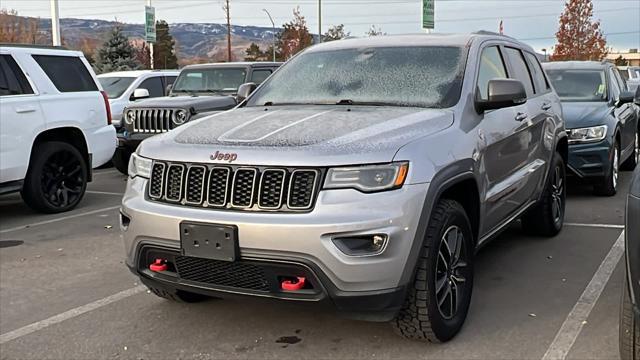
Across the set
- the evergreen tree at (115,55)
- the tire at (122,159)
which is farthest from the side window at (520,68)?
the evergreen tree at (115,55)

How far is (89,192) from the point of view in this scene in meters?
9.28

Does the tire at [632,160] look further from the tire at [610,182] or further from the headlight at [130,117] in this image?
the headlight at [130,117]

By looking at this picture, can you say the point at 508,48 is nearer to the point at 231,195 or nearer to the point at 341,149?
the point at 341,149

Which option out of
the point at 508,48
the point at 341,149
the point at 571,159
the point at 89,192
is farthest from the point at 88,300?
the point at 571,159

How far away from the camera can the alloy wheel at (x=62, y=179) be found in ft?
25.2

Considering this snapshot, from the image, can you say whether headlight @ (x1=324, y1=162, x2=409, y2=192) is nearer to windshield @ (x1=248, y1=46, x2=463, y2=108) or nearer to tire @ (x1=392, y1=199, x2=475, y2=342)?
tire @ (x1=392, y1=199, x2=475, y2=342)

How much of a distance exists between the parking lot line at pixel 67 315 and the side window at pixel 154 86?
9008mm

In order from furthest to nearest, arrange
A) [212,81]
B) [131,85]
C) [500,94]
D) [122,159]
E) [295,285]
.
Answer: [131,85] < [212,81] < [122,159] < [500,94] < [295,285]

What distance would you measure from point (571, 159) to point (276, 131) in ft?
17.7

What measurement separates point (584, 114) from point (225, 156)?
6.10 meters

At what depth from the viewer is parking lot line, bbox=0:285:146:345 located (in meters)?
4.04

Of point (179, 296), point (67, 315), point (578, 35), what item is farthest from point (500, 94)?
point (578, 35)

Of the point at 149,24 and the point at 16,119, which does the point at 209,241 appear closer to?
the point at 16,119

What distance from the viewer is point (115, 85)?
13.0 m
